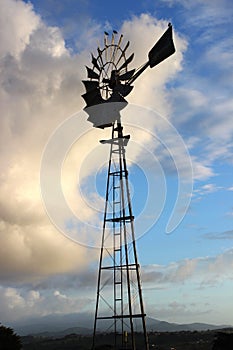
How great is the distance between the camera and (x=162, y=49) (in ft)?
120

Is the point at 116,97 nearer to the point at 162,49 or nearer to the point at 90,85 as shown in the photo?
the point at 90,85

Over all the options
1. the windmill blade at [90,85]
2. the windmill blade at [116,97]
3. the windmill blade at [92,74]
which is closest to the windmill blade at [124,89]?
the windmill blade at [116,97]

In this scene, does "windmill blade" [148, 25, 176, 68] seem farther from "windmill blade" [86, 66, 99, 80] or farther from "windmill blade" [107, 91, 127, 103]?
"windmill blade" [86, 66, 99, 80]

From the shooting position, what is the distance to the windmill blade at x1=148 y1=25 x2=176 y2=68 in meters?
35.6

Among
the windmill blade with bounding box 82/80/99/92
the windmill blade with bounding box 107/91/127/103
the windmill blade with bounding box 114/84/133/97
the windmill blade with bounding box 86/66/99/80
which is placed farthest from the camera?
the windmill blade with bounding box 86/66/99/80

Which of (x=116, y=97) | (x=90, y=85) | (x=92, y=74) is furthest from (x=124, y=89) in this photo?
(x=92, y=74)

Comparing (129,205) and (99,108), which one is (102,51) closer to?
(99,108)

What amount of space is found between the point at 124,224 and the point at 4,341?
21733 mm

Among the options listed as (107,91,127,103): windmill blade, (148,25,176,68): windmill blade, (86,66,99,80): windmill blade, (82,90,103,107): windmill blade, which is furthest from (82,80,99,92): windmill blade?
(148,25,176,68): windmill blade

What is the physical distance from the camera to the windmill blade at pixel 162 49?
117 ft

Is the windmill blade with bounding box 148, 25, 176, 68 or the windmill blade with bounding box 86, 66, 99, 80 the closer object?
the windmill blade with bounding box 148, 25, 176, 68

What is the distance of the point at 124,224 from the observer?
37.5m

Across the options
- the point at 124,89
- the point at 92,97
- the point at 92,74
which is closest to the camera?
the point at 124,89

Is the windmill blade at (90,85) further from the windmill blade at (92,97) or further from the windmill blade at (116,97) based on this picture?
the windmill blade at (116,97)
